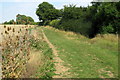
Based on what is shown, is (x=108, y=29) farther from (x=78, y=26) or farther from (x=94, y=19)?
(x=78, y=26)

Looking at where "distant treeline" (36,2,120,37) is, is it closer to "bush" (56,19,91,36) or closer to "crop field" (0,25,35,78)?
"bush" (56,19,91,36)

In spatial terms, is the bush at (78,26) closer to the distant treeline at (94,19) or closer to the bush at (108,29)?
the distant treeline at (94,19)

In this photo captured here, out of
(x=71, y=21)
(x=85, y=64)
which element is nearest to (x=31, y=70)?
(x=85, y=64)

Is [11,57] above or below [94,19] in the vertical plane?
below

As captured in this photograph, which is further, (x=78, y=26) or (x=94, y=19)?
(x=78, y=26)

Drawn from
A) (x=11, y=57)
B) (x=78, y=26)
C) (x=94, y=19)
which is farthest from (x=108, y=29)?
(x=11, y=57)

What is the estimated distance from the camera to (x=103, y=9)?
56.0 ft

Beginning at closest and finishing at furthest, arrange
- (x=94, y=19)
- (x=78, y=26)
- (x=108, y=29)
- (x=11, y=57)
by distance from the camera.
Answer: (x=11, y=57) < (x=108, y=29) < (x=94, y=19) < (x=78, y=26)

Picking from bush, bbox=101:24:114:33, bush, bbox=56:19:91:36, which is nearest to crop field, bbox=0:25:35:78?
bush, bbox=101:24:114:33

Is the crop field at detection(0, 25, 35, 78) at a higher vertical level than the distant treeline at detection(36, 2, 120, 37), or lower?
lower

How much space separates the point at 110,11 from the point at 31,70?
41.2 ft

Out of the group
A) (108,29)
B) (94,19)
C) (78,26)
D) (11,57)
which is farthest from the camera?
(78,26)

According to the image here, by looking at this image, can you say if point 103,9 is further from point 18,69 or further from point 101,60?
point 18,69

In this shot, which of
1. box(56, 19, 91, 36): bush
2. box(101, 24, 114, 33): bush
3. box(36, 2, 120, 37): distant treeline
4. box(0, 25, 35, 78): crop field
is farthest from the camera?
box(56, 19, 91, 36): bush
